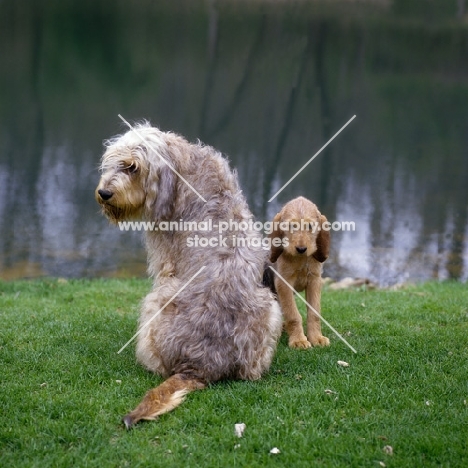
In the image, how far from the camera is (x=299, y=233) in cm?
638

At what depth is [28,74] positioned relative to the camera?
27.6 meters

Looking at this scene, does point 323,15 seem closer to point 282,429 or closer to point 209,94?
point 209,94

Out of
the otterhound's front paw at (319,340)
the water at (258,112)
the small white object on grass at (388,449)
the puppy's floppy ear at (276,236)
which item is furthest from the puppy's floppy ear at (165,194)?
the water at (258,112)

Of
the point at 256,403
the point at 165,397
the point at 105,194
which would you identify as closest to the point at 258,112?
the point at 105,194

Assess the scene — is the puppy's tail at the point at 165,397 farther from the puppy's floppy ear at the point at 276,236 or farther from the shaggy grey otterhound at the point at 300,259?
the puppy's floppy ear at the point at 276,236

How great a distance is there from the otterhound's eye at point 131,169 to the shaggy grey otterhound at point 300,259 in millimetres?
1426

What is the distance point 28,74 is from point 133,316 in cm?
2197

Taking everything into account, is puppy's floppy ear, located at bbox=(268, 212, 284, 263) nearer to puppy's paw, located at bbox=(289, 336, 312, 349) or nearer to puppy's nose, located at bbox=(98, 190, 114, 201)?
puppy's paw, located at bbox=(289, 336, 312, 349)


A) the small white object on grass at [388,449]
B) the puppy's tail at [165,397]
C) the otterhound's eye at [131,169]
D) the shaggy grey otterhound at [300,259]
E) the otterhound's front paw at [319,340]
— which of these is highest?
the otterhound's eye at [131,169]

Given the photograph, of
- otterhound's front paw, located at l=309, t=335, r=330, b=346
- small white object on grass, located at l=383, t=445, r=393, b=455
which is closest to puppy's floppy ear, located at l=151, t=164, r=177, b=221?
otterhound's front paw, located at l=309, t=335, r=330, b=346

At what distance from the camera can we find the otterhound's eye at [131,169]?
593 cm

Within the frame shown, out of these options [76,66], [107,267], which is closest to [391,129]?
[76,66]

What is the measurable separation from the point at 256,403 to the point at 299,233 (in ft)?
5.39

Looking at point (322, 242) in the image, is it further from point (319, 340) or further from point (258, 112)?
point (258, 112)
